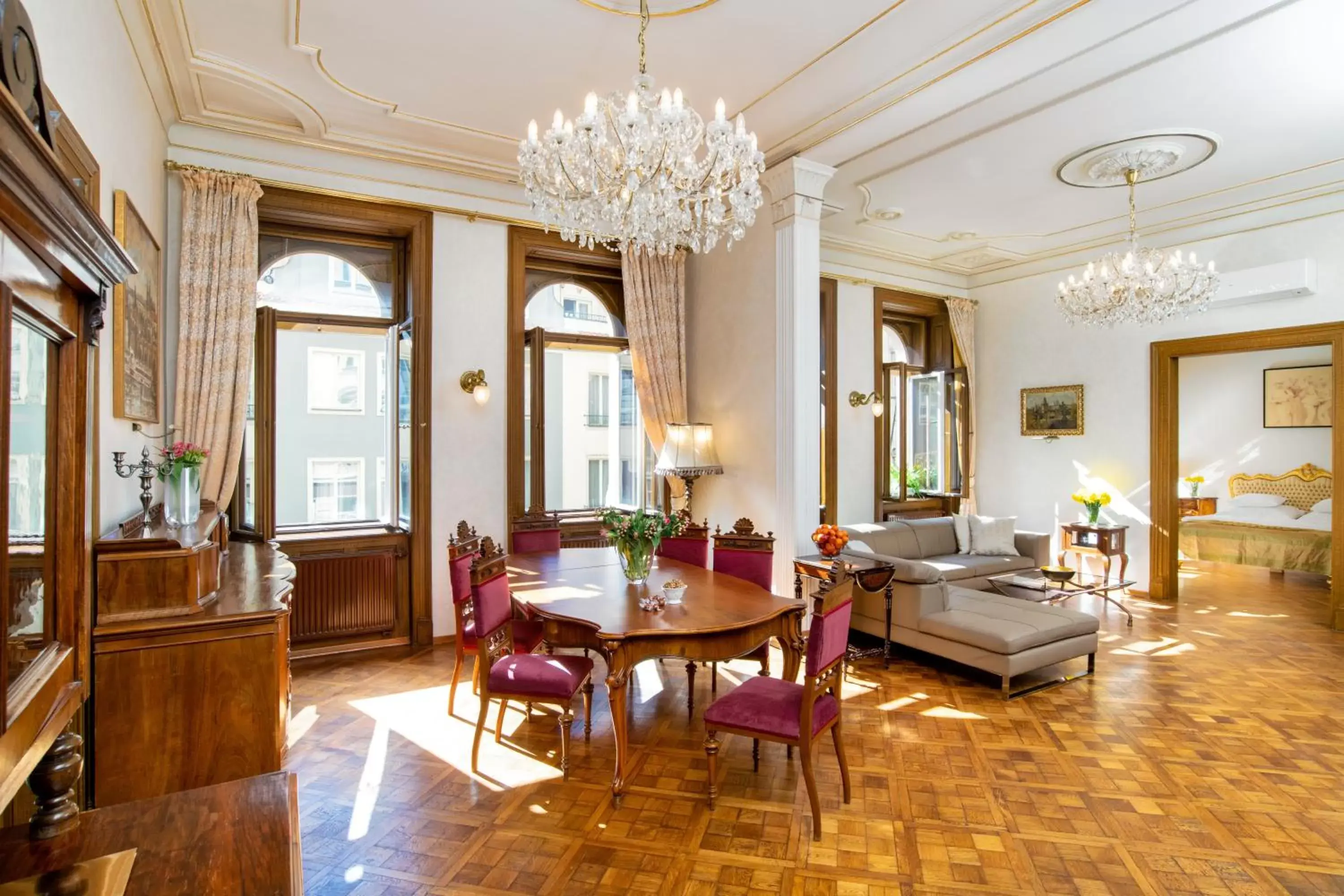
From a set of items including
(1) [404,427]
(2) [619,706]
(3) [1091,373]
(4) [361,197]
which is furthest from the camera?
(3) [1091,373]

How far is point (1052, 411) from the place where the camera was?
7.32 meters

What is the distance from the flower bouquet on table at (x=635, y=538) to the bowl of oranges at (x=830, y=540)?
145 cm

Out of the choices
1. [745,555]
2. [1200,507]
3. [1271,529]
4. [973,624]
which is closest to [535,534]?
[745,555]

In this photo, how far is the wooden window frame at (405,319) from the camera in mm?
4742

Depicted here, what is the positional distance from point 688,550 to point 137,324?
3246 millimetres

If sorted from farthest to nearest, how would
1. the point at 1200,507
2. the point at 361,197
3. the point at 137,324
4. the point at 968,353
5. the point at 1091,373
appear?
1. the point at 1200,507
2. the point at 968,353
3. the point at 1091,373
4. the point at 361,197
5. the point at 137,324

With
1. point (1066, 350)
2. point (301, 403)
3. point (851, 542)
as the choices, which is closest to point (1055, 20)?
point (851, 542)

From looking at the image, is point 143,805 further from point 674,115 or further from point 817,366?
point 817,366

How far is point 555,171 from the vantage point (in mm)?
2947

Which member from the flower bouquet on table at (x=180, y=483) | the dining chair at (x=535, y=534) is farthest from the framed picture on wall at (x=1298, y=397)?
the flower bouquet on table at (x=180, y=483)

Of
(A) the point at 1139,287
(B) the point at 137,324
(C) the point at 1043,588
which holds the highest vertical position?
(A) the point at 1139,287

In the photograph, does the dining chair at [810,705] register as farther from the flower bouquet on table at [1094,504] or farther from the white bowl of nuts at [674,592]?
the flower bouquet on table at [1094,504]

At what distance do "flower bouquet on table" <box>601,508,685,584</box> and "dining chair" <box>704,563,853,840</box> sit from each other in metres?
0.86

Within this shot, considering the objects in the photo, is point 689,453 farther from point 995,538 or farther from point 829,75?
point 995,538
